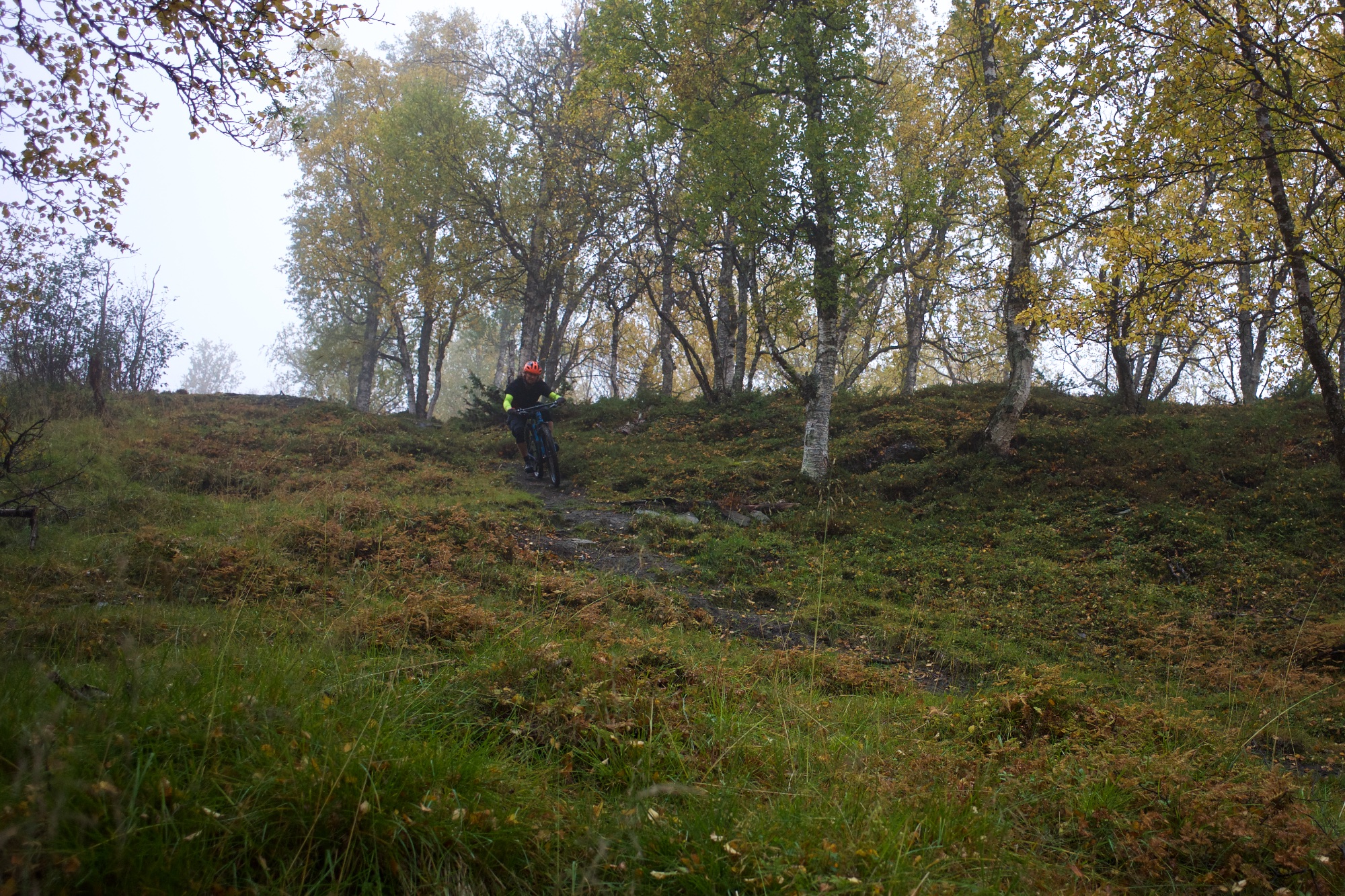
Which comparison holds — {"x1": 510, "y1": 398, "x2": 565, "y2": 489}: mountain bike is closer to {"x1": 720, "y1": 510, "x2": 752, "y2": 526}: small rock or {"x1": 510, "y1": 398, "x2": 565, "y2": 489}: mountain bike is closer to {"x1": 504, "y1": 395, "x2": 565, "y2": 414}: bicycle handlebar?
{"x1": 504, "y1": 395, "x2": 565, "y2": 414}: bicycle handlebar

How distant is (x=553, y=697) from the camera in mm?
3377

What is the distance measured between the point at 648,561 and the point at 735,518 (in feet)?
8.77

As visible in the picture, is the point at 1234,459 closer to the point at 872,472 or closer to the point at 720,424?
the point at 872,472

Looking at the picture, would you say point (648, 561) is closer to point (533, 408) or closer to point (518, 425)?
point (533, 408)

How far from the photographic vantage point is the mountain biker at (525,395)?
44.3 feet

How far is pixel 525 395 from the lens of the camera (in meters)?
13.6

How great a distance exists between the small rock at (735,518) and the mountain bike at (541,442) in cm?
352

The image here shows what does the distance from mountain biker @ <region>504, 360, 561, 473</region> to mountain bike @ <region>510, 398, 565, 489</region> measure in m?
0.09

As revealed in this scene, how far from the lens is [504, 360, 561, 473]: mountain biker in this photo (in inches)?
531

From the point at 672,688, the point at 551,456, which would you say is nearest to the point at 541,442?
the point at 551,456

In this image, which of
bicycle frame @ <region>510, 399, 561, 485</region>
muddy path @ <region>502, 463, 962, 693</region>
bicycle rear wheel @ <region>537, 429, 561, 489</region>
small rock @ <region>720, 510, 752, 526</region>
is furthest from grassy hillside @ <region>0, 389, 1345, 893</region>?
bicycle frame @ <region>510, 399, 561, 485</region>

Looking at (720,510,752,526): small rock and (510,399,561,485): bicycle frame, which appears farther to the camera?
(510,399,561,485): bicycle frame

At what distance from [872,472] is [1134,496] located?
3.82 m

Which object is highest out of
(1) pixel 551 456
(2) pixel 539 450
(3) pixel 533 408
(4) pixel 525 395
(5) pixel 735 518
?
(4) pixel 525 395
